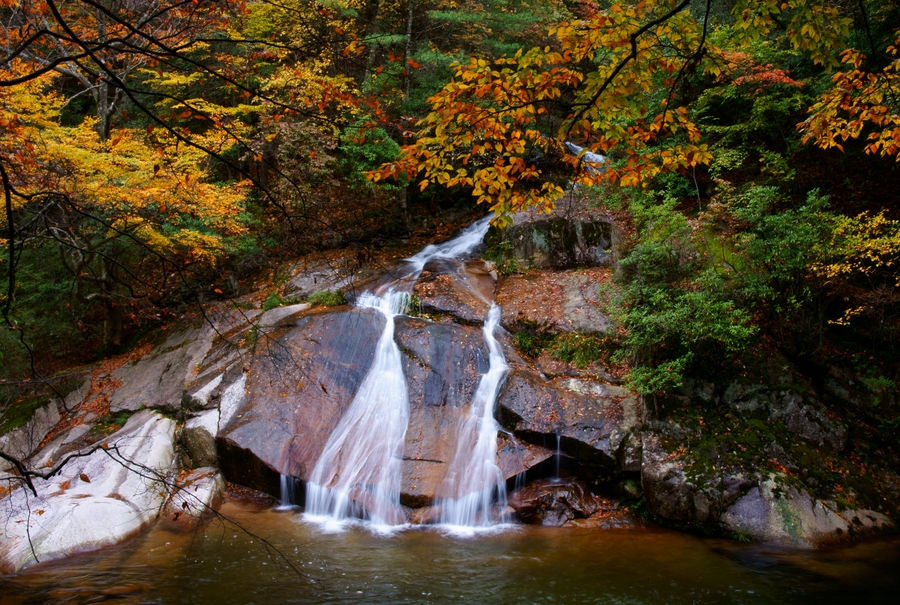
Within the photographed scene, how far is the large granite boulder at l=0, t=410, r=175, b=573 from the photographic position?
646 centimetres

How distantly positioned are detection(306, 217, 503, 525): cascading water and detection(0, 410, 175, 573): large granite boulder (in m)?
2.33

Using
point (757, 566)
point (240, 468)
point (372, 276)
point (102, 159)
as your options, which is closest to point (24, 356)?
point (102, 159)

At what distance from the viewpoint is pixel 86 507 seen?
710 centimetres

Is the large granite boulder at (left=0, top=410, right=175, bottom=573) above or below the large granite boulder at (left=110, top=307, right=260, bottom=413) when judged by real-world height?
below

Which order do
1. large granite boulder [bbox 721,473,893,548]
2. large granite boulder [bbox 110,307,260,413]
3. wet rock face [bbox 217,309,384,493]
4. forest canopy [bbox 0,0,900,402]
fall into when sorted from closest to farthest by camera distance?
1. forest canopy [bbox 0,0,900,402]
2. large granite boulder [bbox 721,473,893,548]
3. wet rock face [bbox 217,309,384,493]
4. large granite boulder [bbox 110,307,260,413]

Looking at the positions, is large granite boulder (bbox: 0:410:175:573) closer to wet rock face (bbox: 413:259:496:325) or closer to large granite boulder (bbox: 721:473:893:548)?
wet rock face (bbox: 413:259:496:325)

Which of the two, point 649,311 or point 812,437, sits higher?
point 649,311

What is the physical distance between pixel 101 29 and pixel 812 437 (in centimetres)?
1347

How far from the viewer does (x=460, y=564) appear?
20.1ft

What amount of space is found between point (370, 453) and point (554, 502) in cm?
300

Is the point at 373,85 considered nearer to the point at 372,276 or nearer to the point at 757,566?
the point at 372,276

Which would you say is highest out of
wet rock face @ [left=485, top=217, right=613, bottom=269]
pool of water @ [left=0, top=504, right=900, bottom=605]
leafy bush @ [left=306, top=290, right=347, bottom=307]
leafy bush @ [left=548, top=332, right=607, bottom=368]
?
wet rock face @ [left=485, top=217, right=613, bottom=269]

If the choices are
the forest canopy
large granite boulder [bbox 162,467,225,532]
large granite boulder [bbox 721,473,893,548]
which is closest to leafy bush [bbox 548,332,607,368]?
the forest canopy

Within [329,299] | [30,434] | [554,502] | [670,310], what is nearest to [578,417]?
[554,502]
